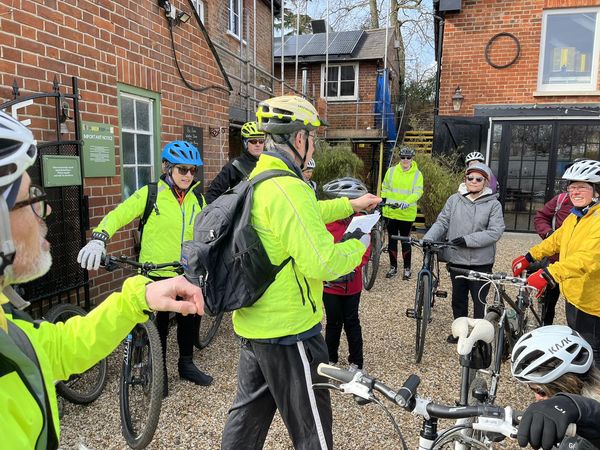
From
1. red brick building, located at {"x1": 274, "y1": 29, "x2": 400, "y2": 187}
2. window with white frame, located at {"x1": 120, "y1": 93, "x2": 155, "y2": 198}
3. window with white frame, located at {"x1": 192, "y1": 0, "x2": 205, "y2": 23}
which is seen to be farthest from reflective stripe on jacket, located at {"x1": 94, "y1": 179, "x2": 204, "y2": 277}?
red brick building, located at {"x1": 274, "y1": 29, "x2": 400, "y2": 187}

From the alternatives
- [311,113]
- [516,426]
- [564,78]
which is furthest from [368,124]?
[516,426]

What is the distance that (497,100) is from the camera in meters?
10.9

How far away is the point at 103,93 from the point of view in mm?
4281

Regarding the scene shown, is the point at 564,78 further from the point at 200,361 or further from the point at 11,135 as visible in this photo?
the point at 11,135

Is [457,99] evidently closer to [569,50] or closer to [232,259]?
[569,50]

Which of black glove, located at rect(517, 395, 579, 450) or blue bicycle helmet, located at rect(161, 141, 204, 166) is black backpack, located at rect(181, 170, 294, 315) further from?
blue bicycle helmet, located at rect(161, 141, 204, 166)

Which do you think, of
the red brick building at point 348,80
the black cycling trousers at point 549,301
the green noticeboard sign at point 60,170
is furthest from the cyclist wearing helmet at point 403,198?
the red brick building at point 348,80

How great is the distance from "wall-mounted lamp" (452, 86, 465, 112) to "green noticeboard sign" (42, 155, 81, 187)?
9600 mm

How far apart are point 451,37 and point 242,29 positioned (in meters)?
5.52

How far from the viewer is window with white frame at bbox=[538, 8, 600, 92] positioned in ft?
33.8

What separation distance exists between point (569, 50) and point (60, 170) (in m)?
11.3

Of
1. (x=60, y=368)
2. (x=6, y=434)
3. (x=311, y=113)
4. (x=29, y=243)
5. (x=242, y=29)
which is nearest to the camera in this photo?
(x=6, y=434)

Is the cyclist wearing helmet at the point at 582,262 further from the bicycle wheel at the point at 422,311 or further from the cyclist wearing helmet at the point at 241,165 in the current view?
the cyclist wearing helmet at the point at 241,165

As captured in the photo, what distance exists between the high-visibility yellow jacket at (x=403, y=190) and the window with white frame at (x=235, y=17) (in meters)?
6.70
